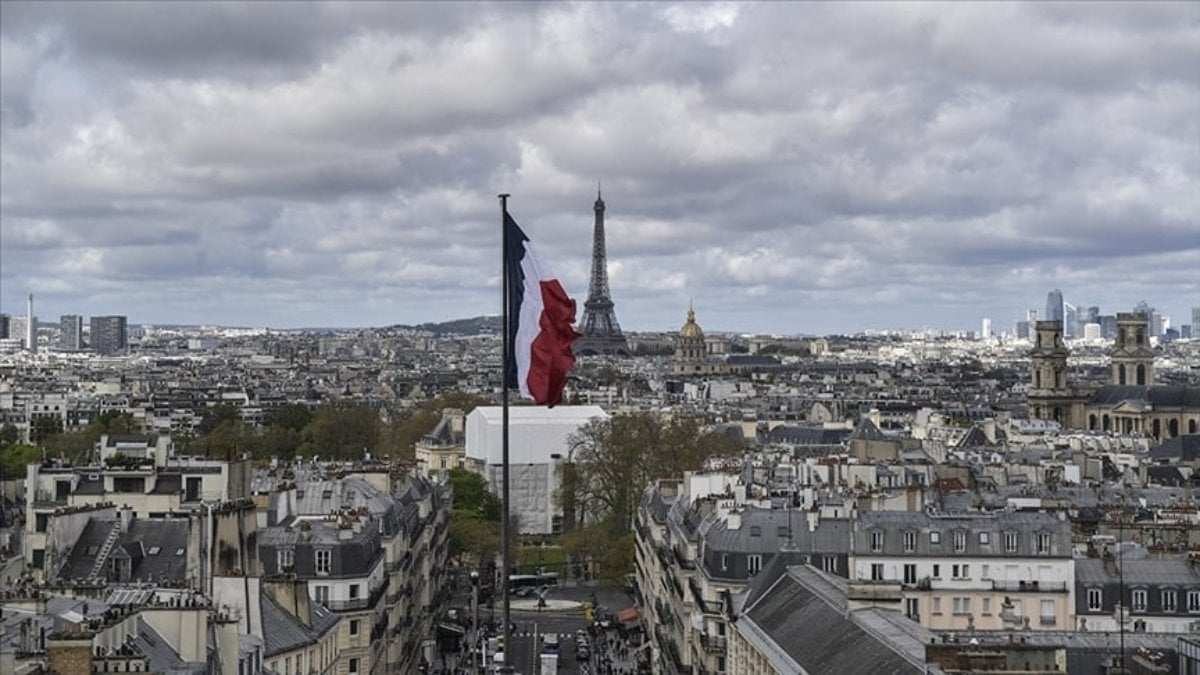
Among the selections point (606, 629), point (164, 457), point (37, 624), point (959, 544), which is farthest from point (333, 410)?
point (37, 624)

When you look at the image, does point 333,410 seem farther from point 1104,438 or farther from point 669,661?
point 669,661

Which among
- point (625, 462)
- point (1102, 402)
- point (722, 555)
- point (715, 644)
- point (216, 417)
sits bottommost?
point (715, 644)

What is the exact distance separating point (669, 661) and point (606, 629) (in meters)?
16.0

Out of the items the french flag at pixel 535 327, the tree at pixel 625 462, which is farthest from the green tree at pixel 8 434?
the french flag at pixel 535 327

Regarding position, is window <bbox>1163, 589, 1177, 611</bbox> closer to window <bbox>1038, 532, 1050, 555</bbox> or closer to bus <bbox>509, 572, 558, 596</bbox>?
window <bbox>1038, 532, 1050, 555</bbox>

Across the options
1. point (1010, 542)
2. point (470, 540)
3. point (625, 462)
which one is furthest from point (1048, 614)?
point (625, 462)

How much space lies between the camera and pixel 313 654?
41.8 metres

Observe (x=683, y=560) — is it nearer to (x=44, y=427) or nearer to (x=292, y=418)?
Answer: (x=44, y=427)

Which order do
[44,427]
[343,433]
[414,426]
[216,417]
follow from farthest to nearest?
[216,417]
[414,426]
[44,427]
[343,433]

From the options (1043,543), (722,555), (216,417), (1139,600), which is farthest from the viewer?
(216,417)

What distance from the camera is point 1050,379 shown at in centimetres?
16162

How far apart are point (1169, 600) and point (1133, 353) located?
129773mm

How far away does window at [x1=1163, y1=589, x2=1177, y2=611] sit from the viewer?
4741 cm

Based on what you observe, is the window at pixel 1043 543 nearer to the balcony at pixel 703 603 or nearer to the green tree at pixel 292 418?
the balcony at pixel 703 603
